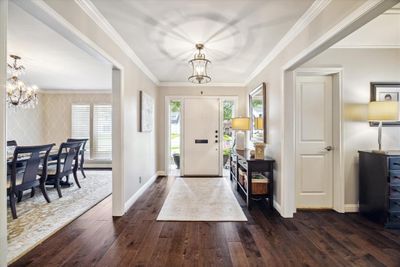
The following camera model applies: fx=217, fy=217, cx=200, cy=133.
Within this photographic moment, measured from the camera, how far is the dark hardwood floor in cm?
202

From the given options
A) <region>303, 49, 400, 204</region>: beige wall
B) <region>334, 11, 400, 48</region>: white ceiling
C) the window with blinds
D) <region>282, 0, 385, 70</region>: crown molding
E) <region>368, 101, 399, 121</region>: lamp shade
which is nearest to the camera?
<region>282, 0, 385, 70</region>: crown molding

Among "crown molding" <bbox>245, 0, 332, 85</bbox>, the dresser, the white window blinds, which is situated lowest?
the dresser

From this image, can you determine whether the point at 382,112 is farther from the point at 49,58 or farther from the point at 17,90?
the point at 17,90

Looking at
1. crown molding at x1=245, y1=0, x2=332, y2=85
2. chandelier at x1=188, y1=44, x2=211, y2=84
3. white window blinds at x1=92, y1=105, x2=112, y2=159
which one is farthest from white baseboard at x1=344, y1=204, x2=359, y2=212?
white window blinds at x1=92, y1=105, x2=112, y2=159

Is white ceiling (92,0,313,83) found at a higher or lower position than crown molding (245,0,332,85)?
higher

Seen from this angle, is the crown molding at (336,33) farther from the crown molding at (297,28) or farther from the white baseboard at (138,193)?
the white baseboard at (138,193)

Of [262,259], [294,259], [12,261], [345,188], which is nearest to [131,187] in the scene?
[12,261]

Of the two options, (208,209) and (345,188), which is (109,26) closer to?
(208,209)

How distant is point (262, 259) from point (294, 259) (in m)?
0.30

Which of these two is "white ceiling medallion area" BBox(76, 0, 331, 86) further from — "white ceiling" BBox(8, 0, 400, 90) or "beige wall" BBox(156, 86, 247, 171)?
"beige wall" BBox(156, 86, 247, 171)

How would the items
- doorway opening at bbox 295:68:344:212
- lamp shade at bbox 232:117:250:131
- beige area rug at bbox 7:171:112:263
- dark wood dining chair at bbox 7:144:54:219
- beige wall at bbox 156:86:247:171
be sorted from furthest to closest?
beige wall at bbox 156:86:247:171, lamp shade at bbox 232:117:250:131, doorway opening at bbox 295:68:344:212, dark wood dining chair at bbox 7:144:54:219, beige area rug at bbox 7:171:112:263

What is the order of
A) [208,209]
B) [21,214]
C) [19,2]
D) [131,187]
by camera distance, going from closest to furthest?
[19,2], [21,214], [208,209], [131,187]

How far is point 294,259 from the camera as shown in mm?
2037

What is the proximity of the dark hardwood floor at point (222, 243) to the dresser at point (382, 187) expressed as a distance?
156mm
